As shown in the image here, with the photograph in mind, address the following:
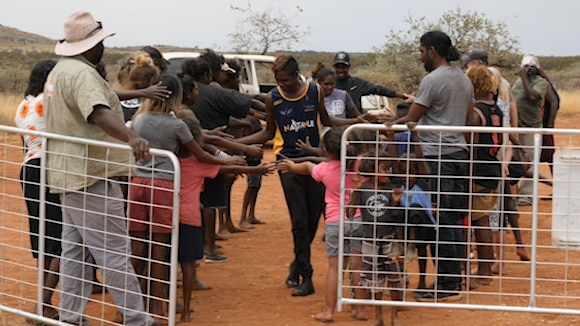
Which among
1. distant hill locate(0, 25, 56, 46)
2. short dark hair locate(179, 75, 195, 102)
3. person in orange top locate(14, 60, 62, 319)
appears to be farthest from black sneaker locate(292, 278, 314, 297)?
distant hill locate(0, 25, 56, 46)

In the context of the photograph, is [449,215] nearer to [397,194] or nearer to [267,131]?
[397,194]

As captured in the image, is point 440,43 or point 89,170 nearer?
point 89,170

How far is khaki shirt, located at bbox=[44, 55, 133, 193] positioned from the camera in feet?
20.3

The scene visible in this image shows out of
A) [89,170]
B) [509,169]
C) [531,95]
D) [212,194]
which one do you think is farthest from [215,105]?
[531,95]

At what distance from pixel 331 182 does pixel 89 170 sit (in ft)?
6.41

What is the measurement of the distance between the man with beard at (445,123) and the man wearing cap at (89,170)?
240 cm

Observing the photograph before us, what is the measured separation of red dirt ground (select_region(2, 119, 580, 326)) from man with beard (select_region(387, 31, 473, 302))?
0.33 metres

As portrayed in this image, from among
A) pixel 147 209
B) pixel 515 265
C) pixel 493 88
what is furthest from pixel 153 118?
pixel 515 265

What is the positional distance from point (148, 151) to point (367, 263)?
2.01 meters

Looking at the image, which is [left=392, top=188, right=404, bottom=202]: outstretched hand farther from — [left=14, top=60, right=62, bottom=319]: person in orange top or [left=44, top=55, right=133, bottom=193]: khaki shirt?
[left=14, top=60, right=62, bottom=319]: person in orange top

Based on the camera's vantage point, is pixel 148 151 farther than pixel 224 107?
No

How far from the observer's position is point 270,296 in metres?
8.49

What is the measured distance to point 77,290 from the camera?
6.66 metres

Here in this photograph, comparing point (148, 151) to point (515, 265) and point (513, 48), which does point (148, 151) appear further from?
point (513, 48)
